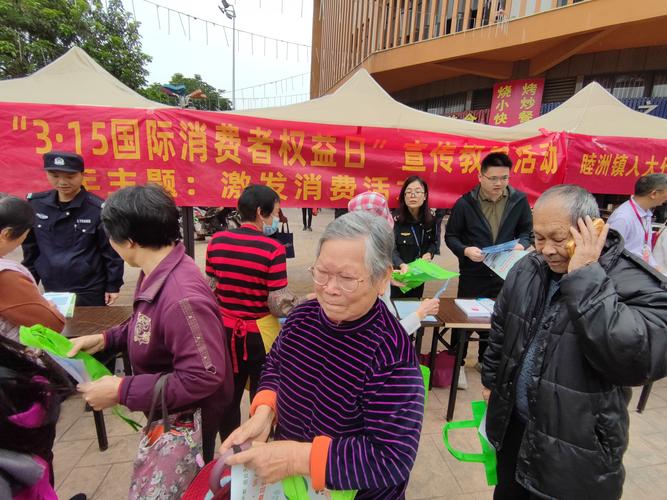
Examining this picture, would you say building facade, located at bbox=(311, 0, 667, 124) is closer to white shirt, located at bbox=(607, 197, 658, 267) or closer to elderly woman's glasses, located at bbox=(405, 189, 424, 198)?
white shirt, located at bbox=(607, 197, 658, 267)

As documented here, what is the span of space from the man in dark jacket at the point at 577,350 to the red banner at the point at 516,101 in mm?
11231

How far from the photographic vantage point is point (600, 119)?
13.5 ft

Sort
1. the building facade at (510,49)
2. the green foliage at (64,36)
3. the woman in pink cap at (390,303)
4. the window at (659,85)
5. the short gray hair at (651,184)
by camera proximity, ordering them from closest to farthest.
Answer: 1. the woman in pink cap at (390,303)
2. the short gray hair at (651,184)
3. the building facade at (510,49)
4. the window at (659,85)
5. the green foliage at (64,36)

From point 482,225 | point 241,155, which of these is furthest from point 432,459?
point 241,155

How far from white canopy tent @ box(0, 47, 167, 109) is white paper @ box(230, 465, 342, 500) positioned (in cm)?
311

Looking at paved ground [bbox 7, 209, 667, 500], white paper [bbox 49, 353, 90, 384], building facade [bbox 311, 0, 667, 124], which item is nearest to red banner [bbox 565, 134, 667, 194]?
paved ground [bbox 7, 209, 667, 500]

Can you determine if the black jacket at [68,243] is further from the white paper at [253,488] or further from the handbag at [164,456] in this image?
the white paper at [253,488]

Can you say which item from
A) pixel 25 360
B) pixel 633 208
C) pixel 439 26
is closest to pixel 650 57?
pixel 439 26

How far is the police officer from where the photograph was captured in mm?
2463

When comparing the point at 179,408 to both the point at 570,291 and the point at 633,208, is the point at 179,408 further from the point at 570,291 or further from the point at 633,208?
the point at 633,208

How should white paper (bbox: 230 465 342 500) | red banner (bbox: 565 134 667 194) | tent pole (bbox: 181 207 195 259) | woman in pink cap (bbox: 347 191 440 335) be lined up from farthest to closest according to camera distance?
1. red banner (bbox: 565 134 667 194)
2. tent pole (bbox: 181 207 195 259)
3. woman in pink cap (bbox: 347 191 440 335)
4. white paper (bbox: 230 465 342 500)

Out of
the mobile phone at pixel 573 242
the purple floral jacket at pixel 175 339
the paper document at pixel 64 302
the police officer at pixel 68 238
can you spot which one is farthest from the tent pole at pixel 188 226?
the mobile phone at pixel 573 242

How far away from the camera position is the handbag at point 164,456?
1147mm

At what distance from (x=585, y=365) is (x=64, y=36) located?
18.2 m
